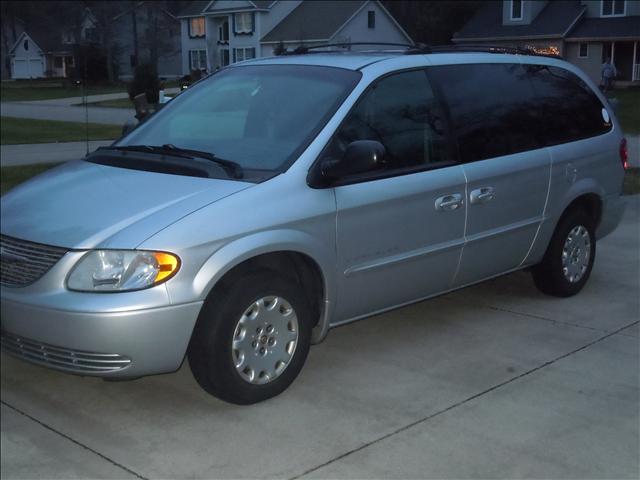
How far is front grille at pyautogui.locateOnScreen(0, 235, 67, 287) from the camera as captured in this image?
4.10 m

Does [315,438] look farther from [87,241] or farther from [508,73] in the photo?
[508,73]

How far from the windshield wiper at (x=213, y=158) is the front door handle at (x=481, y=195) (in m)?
1.60

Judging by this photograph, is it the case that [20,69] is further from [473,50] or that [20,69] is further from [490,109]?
[490,109]

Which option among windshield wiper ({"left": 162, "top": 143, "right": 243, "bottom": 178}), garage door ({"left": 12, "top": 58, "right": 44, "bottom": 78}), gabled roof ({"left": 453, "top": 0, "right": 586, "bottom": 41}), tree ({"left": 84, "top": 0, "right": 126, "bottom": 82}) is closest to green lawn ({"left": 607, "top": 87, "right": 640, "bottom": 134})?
gabled roof ({"left": 453, "top": 0, "right": 586, "bottom": 41})

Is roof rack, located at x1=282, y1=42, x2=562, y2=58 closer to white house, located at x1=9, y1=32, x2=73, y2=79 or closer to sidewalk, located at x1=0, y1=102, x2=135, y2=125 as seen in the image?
sidewalk, located at x1=0, y1=102, x2=135, y2=125

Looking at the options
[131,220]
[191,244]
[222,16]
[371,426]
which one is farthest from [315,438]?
[222,16]

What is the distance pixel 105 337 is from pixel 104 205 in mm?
739

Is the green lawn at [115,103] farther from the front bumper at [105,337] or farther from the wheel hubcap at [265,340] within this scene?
the front bumper at [105,337]

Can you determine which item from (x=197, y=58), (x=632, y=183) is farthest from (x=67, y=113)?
(x=197, y=58)

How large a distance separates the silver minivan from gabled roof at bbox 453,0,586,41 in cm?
1925

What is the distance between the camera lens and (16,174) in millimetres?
12797

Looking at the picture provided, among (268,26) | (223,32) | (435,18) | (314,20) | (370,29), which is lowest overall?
(370,29)

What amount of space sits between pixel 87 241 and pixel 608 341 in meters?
3.42

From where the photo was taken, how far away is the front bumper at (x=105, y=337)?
3945 millimetres
